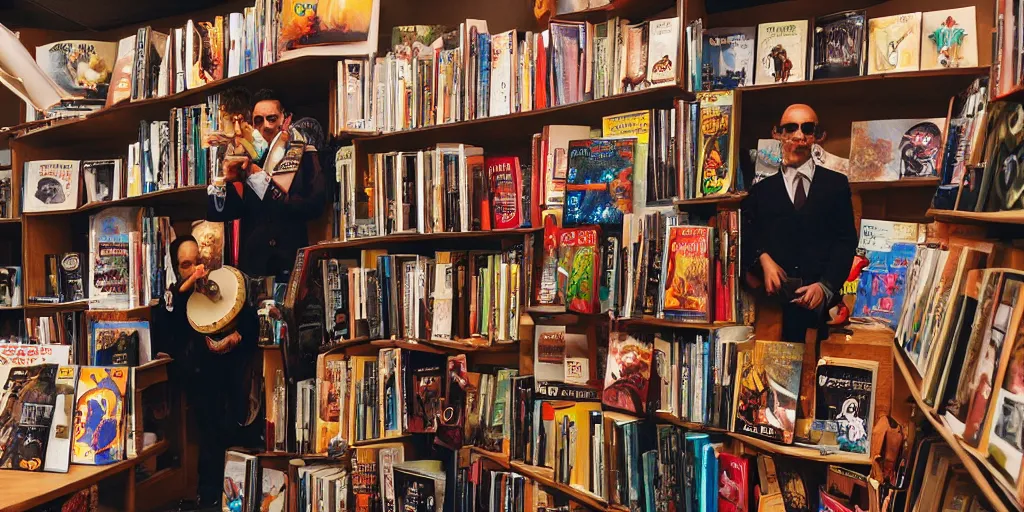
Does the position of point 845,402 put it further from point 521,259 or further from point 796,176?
point 521,259

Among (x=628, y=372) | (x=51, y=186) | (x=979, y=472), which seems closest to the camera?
(x=979, y=472)

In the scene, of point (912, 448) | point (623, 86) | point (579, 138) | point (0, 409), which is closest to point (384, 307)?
point (579, 138)

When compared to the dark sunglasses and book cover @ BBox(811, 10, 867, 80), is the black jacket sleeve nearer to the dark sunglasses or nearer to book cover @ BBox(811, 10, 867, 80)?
the dark sunglasses

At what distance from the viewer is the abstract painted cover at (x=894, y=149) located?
100 inches

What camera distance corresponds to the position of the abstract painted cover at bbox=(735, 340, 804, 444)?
8.46 feet

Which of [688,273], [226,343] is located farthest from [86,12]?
[688,273]

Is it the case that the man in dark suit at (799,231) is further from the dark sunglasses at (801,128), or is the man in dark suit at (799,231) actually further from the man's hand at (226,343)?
the man's hand at (226,343)

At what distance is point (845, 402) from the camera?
8.27ft

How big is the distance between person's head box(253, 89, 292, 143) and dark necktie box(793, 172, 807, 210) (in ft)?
8.04

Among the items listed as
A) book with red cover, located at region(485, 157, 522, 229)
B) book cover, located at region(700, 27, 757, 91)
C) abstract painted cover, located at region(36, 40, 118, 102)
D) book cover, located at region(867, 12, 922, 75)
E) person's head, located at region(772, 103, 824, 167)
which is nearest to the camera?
book cover, located at region(867, 12, 922, 75)

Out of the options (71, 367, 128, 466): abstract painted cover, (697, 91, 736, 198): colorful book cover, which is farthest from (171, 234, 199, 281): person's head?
(697, 91, 736, 198): colorful book cover

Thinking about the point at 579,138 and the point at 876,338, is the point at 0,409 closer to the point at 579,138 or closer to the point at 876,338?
the point at 579,138

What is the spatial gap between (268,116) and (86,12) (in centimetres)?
178

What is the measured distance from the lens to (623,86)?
2955mm
